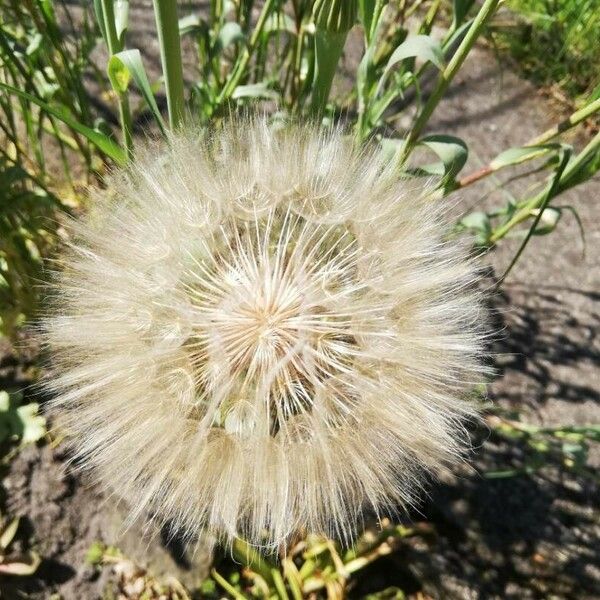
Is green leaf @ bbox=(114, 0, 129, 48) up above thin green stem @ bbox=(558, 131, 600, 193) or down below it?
above

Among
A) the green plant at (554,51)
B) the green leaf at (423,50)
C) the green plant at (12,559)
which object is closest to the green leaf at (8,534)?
the green plant at (12,559)

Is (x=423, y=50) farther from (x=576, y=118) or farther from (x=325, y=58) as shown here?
(x=576, y=118)

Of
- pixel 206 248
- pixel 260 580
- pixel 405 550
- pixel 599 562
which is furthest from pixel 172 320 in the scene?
pixel 599 562

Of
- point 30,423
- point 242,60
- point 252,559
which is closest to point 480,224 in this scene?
point 242,60

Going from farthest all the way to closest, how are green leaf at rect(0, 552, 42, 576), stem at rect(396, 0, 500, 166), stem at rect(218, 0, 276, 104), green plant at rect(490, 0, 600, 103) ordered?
green plant at rect(490, 0, 600, 103) → green leaf at rect(0, 552, 42, 576) → stem at rect(218, 0, 276, 104) → stem at rect(396, 0, 500, 166)

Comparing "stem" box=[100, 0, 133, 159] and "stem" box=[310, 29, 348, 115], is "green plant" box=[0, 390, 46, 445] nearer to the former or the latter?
"stem" box=[100, 0, 133, 159]

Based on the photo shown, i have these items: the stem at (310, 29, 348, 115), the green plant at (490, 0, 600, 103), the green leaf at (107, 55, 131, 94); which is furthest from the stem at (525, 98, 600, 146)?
the green plant at (490, 0, 600, 103)
